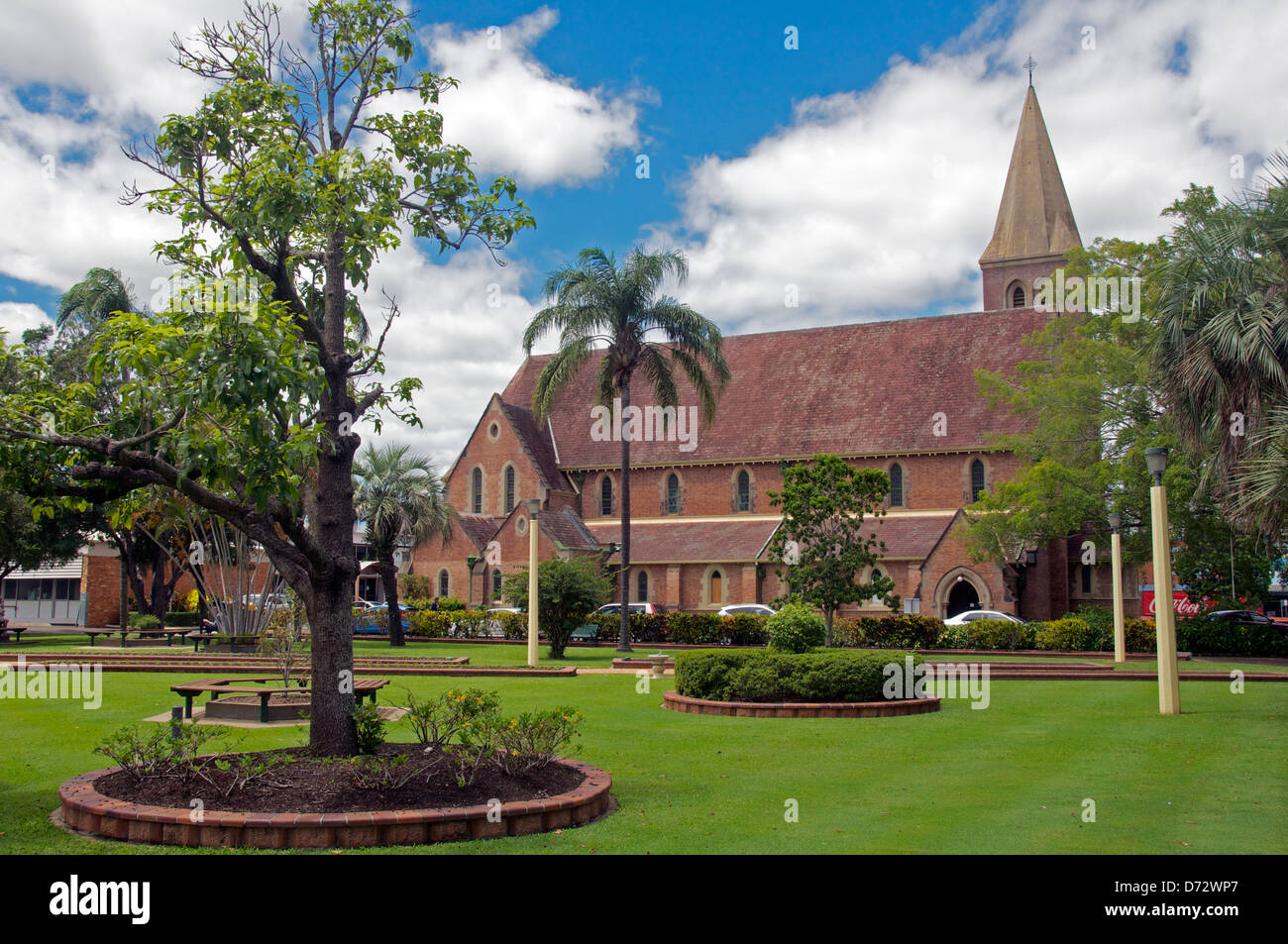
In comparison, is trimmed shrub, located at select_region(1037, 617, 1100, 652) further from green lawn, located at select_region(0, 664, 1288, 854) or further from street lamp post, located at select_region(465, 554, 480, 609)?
street lamp post, located at select_region(465, 554, 480, 609)

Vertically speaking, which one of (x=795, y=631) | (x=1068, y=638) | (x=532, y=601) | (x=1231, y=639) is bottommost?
(x=1231, y=639)

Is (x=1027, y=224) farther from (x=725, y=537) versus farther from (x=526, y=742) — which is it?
(x=526, y=742)

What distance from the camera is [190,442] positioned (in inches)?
302

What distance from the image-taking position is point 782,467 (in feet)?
156

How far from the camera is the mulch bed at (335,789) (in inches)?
326

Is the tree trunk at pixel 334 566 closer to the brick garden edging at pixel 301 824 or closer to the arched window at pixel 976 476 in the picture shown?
the brick garden edging at pixel 301 824

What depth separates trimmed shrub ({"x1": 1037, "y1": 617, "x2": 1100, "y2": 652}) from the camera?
33125mm

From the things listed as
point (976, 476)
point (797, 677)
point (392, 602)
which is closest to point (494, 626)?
point (392, 602)

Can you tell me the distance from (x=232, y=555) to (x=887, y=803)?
1340 inches

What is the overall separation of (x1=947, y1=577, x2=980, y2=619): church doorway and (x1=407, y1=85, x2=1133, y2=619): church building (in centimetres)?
10

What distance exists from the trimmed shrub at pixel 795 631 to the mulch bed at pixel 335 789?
330 inches

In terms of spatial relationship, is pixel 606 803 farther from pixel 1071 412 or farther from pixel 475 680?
pixel 1071 412

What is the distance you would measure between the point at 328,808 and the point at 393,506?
101 feet
